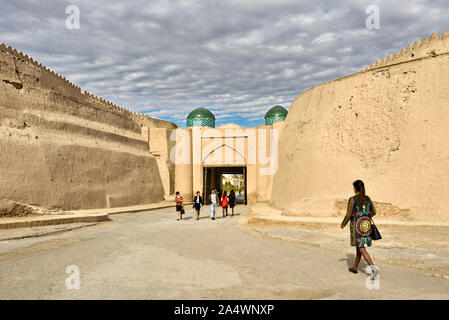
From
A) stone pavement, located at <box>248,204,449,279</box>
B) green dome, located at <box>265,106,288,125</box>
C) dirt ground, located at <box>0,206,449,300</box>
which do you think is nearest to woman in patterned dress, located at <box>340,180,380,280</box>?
dirt ground, located at <box>0,206,449,300</box>

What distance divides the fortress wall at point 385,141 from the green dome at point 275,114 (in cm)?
1545

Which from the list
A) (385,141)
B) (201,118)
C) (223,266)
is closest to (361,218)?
(223,266)

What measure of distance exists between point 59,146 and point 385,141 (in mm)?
13923

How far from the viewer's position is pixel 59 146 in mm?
16297

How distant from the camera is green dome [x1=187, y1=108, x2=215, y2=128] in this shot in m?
32.1

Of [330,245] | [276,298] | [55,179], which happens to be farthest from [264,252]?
[55,179]

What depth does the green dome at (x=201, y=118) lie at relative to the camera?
3212cm

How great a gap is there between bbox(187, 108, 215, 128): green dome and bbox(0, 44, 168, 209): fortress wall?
997cm

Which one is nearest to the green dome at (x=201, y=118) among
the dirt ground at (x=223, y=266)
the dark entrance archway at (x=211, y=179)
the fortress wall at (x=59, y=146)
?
the dark entrance archway at (x=211, y=179)

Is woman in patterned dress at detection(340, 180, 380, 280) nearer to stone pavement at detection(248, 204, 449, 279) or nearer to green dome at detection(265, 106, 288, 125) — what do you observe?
stone pavement at detection(248, 204, 449, 279)

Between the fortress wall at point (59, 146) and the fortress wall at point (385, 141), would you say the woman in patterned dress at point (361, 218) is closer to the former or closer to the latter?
the fortress wall at point (385, 141)

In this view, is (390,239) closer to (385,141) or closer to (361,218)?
(361,218)
